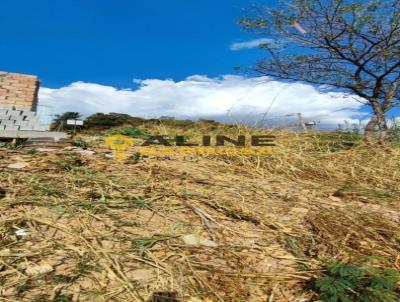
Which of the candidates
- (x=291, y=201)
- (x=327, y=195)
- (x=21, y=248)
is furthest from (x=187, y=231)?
(x=327, y=195)

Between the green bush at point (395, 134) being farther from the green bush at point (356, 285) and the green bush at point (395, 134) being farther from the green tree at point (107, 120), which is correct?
the green tree at point (107, 120)

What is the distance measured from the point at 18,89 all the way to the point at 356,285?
1180 cm

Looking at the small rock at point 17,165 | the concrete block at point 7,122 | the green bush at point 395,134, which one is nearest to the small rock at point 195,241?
the small rock at point 17,165

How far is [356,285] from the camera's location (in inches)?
70.1

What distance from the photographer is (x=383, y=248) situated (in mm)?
2414

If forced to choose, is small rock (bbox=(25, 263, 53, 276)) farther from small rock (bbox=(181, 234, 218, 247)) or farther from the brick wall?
the brick wall

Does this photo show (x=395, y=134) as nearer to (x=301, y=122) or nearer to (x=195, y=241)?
(x=301, y=122)

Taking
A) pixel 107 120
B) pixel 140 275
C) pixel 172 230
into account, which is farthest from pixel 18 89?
pixel 140 275

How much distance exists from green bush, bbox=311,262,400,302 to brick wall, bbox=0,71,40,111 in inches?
434

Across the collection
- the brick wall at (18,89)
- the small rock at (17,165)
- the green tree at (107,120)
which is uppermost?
the brick wall at (18,89)

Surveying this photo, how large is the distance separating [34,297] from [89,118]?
525 inches

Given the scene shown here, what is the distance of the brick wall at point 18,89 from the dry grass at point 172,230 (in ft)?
26.7

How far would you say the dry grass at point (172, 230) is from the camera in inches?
73.3

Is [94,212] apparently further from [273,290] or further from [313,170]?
[313,170]
